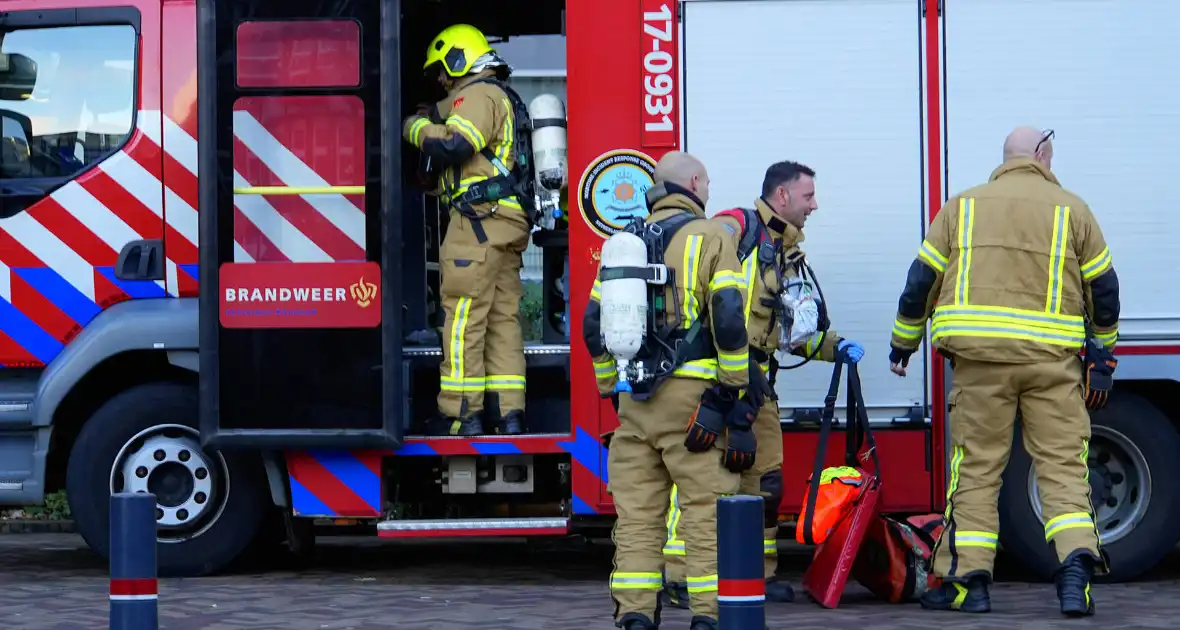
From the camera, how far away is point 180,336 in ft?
27.1

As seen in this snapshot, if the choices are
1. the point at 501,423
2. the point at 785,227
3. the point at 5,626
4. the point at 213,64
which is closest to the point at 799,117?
the point at 785,227

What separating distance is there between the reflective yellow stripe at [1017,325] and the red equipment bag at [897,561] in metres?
0.84

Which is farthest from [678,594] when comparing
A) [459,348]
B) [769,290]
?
[459,348]

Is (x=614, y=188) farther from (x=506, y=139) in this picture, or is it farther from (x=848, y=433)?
(x=848, y=433)

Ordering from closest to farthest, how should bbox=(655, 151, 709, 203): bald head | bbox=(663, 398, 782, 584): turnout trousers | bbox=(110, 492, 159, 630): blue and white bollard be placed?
bbox=(110, 492, 159, 630): blue and white bollard → bbox=(655, 151, 709, 203): bald head → bbox=(663, 398, 782, 584): turnout trousers

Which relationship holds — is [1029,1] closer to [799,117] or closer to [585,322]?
[799,117]

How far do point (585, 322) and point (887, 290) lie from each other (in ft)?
6.61

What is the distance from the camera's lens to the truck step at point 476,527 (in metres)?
7.88

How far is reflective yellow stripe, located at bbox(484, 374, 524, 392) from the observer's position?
8.34 meters

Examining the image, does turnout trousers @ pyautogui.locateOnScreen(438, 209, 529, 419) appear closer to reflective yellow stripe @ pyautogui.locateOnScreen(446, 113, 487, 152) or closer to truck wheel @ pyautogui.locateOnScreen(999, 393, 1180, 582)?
reflective yellow stripe @ pyautogui.locateOnScreen(446, 113, 487, 152)

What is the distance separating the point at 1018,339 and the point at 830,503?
998 millimetres

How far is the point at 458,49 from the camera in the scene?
8.47 m

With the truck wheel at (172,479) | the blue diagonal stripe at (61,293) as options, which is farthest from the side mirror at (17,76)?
the truck wheel at (172,479)

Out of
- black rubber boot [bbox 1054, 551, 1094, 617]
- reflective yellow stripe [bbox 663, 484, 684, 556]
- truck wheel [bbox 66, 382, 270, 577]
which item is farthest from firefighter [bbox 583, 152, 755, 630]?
truck wheel [bbox 66, 382, 270, 577]
